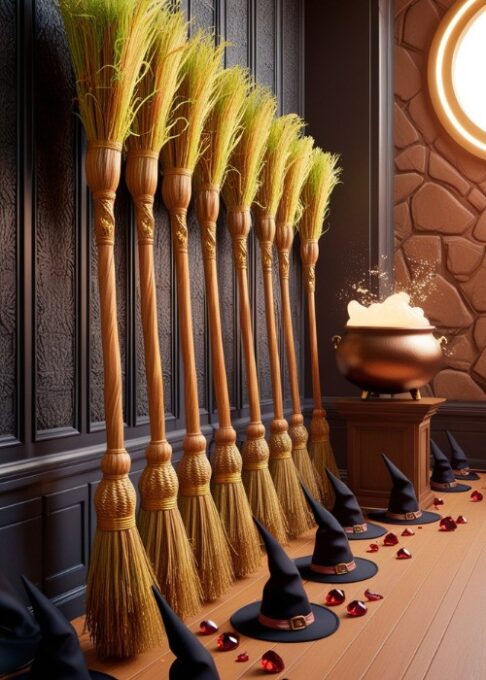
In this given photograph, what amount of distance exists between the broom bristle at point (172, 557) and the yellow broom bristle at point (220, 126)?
3.70 feet

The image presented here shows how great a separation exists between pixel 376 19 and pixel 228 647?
335 centimetres

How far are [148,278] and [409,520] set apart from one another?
153cm

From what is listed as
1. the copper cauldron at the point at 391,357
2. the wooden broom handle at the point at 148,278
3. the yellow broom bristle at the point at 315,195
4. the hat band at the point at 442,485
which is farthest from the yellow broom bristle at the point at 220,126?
the hat band at the point at 442,485

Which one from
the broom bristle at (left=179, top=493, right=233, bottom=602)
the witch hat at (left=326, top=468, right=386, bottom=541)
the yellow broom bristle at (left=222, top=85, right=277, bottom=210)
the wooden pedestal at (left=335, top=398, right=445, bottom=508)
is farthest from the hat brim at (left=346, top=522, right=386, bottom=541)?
the yellow broom bristle at (left=222, top=85, right=277, bottom=210)

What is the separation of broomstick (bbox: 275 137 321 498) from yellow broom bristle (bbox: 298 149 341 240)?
0.10m

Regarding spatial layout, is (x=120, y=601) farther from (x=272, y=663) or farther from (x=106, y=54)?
(x=106, y=54)

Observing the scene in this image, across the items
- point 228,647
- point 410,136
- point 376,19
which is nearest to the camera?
point 228,647

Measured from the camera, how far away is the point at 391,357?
3160mm

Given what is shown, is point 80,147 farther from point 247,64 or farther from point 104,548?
point 247,64

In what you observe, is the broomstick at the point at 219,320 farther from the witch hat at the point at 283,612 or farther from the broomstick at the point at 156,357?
the witch hat at the point at 283,612

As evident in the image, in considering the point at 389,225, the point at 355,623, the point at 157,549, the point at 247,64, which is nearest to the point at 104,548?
the point at 157,549

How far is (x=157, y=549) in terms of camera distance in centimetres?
199

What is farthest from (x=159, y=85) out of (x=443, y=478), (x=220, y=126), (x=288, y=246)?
(x=443, y=478)

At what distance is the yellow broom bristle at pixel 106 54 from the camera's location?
1940 millimetres
